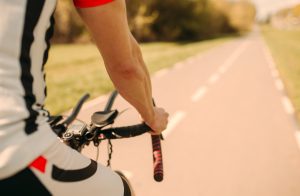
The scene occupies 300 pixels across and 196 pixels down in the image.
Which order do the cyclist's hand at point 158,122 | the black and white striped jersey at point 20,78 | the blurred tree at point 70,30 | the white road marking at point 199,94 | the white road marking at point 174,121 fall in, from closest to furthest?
the black and white striped jersey at point 20,78
the cyclist's hand at point 158,122
the white road marking at point 174,121
the white road marking at point 199,94
the blurred tree at point 70,30

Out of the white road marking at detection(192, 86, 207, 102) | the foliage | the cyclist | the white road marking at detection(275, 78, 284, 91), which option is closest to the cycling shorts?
the cyclist

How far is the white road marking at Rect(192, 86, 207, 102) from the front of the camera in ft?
26.6

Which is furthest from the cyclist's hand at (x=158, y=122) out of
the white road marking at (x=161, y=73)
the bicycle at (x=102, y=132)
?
the white road marking at (x=161, y=73)

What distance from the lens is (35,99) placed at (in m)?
1.07

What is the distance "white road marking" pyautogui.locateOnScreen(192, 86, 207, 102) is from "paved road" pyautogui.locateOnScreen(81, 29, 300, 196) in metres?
0.02

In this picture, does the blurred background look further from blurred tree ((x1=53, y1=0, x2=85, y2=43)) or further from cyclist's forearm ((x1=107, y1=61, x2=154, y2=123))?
blurred tree ((x1=53, y1=0, x2=85, y2=43))

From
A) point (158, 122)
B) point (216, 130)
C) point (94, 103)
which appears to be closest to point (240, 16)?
point (94, 103)

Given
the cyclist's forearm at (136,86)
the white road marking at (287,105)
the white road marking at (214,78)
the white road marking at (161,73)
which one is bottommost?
the white road marking at (161,73)

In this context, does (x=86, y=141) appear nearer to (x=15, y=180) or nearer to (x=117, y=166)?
(x=15, y=180)

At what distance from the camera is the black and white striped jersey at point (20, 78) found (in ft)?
3.22

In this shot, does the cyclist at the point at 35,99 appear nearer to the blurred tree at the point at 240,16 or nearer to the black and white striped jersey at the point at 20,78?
the black and white striped jersey at the point at 20,78

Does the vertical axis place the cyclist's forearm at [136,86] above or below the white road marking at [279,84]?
above

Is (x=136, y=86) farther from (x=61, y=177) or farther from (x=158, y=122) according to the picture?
(x=61, y=177)

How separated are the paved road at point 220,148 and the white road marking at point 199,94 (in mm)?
23
